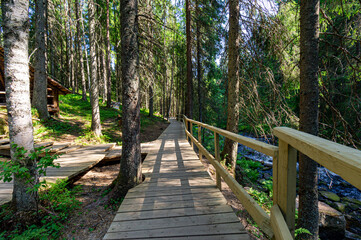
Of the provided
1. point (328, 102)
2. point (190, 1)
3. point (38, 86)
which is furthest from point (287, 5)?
point (38, 86)

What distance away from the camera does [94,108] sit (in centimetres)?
884

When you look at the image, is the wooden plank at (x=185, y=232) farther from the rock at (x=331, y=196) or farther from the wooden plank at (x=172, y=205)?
the rock at (x=331, y=196)

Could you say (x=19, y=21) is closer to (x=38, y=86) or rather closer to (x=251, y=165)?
(x=38, y=86)

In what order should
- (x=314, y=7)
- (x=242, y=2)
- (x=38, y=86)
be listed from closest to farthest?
(x=314, y=7) → (x=242, y=2) → (x=38, y=86)

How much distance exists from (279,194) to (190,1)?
12.8m

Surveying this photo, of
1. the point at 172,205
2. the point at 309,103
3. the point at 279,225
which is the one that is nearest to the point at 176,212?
the point at 172,205

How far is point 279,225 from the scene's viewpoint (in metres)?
1.23

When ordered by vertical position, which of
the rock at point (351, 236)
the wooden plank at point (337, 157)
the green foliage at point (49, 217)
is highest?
the wooden plank at point (337, 157)

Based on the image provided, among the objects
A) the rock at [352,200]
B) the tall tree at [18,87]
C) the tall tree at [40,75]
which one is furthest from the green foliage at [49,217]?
the rock at [352,200]

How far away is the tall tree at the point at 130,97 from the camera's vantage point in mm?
3359

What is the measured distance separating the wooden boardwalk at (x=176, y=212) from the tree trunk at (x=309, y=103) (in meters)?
1.91

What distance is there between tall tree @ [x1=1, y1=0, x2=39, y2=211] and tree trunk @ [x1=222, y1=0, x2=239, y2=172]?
550 centimetres

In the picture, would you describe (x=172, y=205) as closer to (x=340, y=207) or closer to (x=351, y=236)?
(x=351, y=236)

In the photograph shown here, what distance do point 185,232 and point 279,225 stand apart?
139 cm
